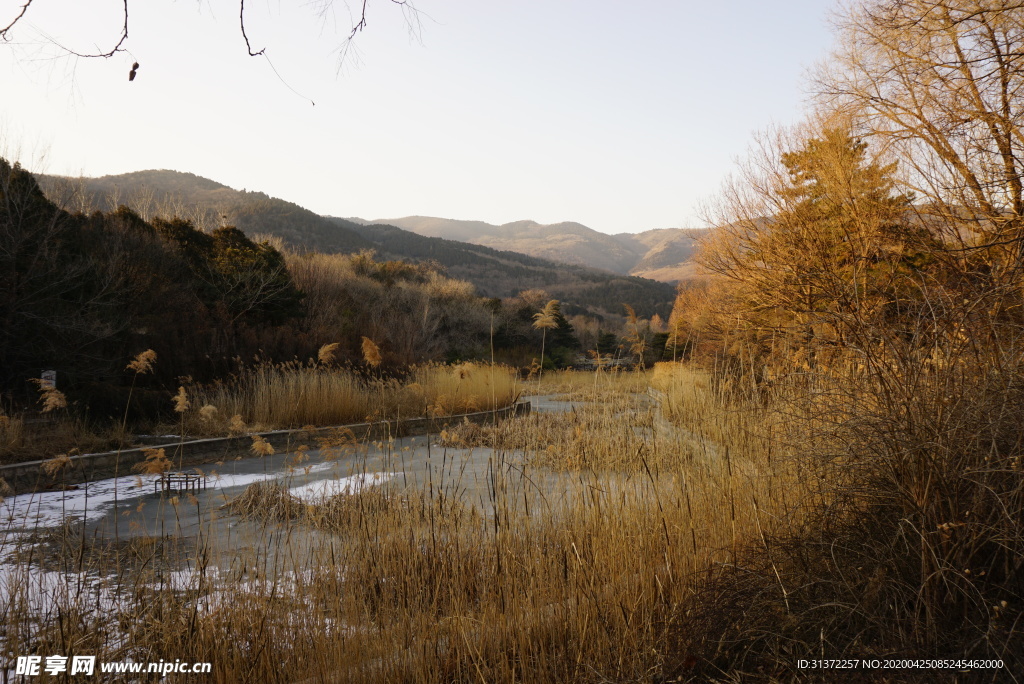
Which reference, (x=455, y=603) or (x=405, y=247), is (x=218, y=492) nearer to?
(x=455, y=603)

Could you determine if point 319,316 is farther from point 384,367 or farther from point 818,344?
point 818,344

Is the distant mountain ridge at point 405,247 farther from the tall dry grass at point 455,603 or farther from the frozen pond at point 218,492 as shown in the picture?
the tall dry grass at point 455,603

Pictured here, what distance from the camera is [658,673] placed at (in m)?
2.05

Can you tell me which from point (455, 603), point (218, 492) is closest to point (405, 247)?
point (218, 492)

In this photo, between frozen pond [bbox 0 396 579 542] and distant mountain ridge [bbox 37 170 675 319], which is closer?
frozen pond [bbox 0 396 579 542]

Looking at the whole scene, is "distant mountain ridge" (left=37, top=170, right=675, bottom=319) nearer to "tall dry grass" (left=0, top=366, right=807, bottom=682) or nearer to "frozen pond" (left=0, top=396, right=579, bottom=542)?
"frozen pond" (left=0, top=396, right=579, bottom=542)

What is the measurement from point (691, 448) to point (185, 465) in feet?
18.8

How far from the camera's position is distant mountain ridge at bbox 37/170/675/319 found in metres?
55.7

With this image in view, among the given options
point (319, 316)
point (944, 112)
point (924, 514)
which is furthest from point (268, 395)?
point (944, 112)

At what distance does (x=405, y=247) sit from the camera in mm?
72938

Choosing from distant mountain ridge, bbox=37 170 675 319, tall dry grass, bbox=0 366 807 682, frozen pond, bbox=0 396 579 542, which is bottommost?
frozen pond, bbox=0 396 579 542

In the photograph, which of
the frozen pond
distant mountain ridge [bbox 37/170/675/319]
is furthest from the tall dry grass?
distant mountain ridge [bbox 37/170/675/319]

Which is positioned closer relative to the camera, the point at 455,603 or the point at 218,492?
the point at 455,603

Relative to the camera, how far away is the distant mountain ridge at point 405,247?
5569 cm
